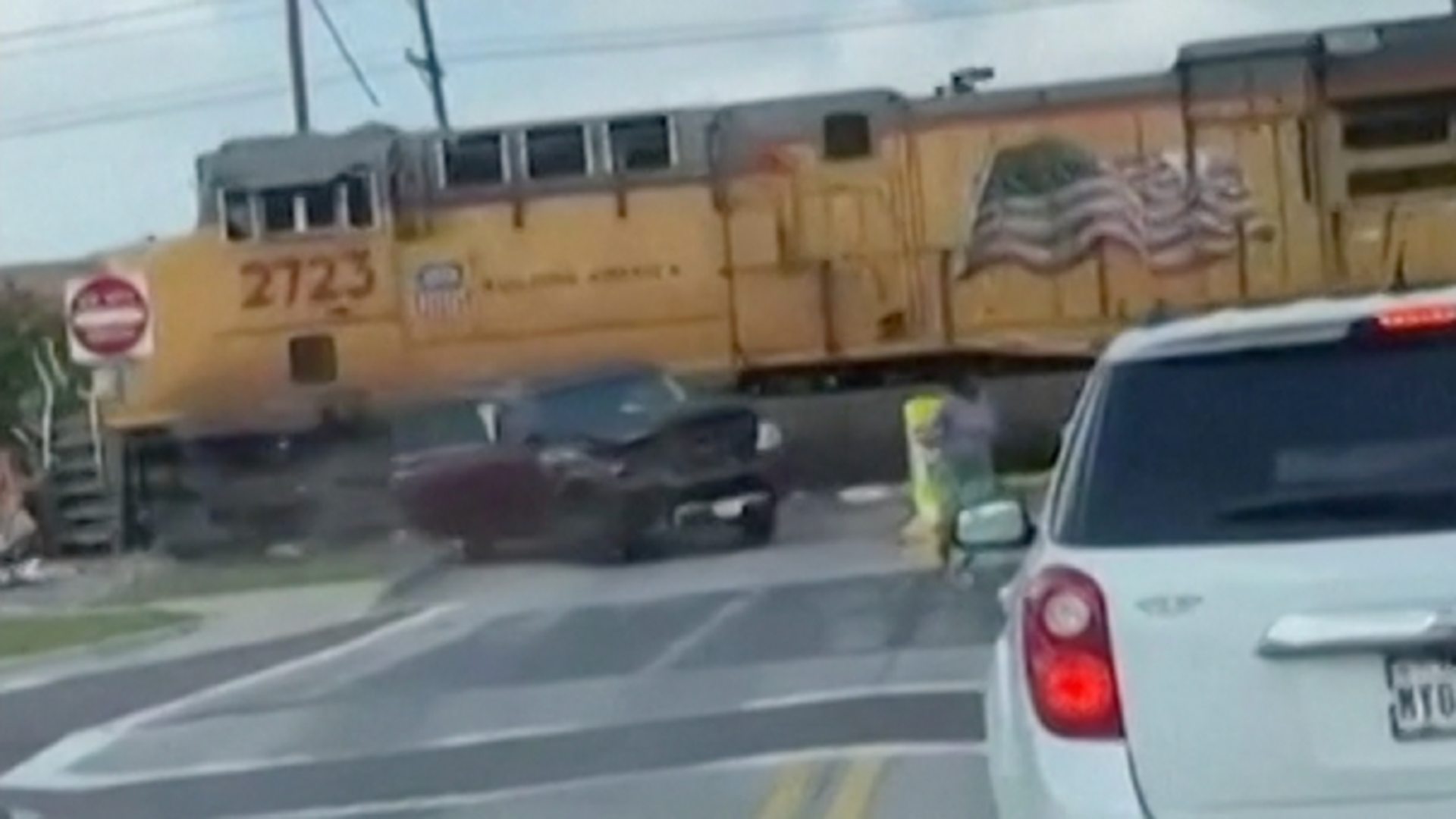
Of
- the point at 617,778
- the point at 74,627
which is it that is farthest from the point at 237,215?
the point at 617,778

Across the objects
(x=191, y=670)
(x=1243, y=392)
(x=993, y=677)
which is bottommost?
(x=191, y=670)

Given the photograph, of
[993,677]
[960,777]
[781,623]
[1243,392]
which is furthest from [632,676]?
[1243,392]

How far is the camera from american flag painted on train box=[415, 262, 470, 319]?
33.1m

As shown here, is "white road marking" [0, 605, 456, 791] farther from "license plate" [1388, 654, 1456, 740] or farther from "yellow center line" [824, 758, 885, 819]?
"license plate" [1388, 654, 1456, 740]

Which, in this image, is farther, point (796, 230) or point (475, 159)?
point (475, 159)

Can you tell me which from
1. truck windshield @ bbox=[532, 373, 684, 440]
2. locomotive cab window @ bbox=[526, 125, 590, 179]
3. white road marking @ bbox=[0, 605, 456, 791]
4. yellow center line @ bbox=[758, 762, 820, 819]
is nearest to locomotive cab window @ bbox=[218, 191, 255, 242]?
locomotive cab window @ bbox=[526, 125, 590, 179]

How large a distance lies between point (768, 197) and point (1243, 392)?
85.9 feet

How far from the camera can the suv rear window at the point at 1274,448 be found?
6.56 m

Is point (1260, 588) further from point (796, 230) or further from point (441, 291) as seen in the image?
point (441, 291)

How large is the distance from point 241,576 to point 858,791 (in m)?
19.6

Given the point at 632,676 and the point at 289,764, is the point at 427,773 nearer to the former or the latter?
the point at 289,764

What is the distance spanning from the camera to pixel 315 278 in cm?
3334

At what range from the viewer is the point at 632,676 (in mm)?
18094

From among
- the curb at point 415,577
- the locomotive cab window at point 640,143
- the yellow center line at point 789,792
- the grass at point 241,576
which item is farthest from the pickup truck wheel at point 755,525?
the yellow center line at point 789,792
